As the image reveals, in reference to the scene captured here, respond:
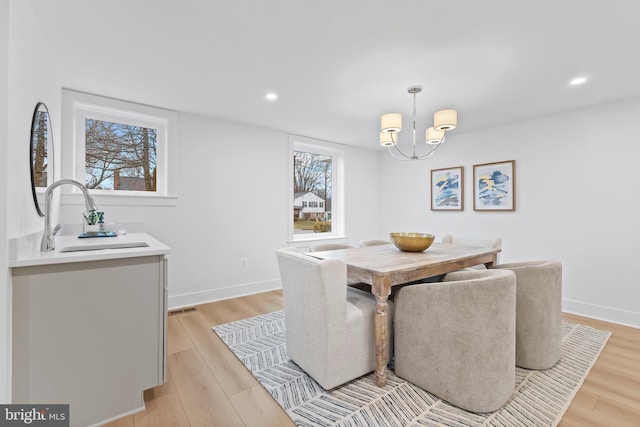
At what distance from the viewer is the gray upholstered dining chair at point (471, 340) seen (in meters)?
1.54

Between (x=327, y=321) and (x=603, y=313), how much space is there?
3.25 meters

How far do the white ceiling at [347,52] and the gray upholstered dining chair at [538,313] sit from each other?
1530 mm

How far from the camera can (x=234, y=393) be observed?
5.74 ft

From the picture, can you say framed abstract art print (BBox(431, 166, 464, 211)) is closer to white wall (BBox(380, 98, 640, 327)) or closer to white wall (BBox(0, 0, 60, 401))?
white wall (BBox(380, 98, 640, 327))

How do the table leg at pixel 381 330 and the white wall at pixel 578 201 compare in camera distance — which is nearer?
the table leg at pixel 381 330

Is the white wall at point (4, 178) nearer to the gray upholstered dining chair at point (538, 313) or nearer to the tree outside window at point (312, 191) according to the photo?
the gray upholstered dining chair at point (538, 313)

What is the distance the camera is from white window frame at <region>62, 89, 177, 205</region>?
2631mm

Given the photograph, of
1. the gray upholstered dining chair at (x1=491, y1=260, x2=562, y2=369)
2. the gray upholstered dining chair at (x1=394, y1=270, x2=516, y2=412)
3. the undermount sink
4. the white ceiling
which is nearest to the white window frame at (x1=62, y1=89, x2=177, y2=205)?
the white ceiling

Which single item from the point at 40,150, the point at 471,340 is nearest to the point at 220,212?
the point at 40,150

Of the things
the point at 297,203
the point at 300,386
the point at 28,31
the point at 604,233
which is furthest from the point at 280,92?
the point at 604,233

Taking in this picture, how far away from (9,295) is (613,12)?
11.1 feet

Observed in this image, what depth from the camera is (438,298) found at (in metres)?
1.66

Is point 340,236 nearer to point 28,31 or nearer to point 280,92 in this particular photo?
point 280,92

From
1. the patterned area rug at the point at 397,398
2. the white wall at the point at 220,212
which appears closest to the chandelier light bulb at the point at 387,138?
the white wall at the point at 220,212
